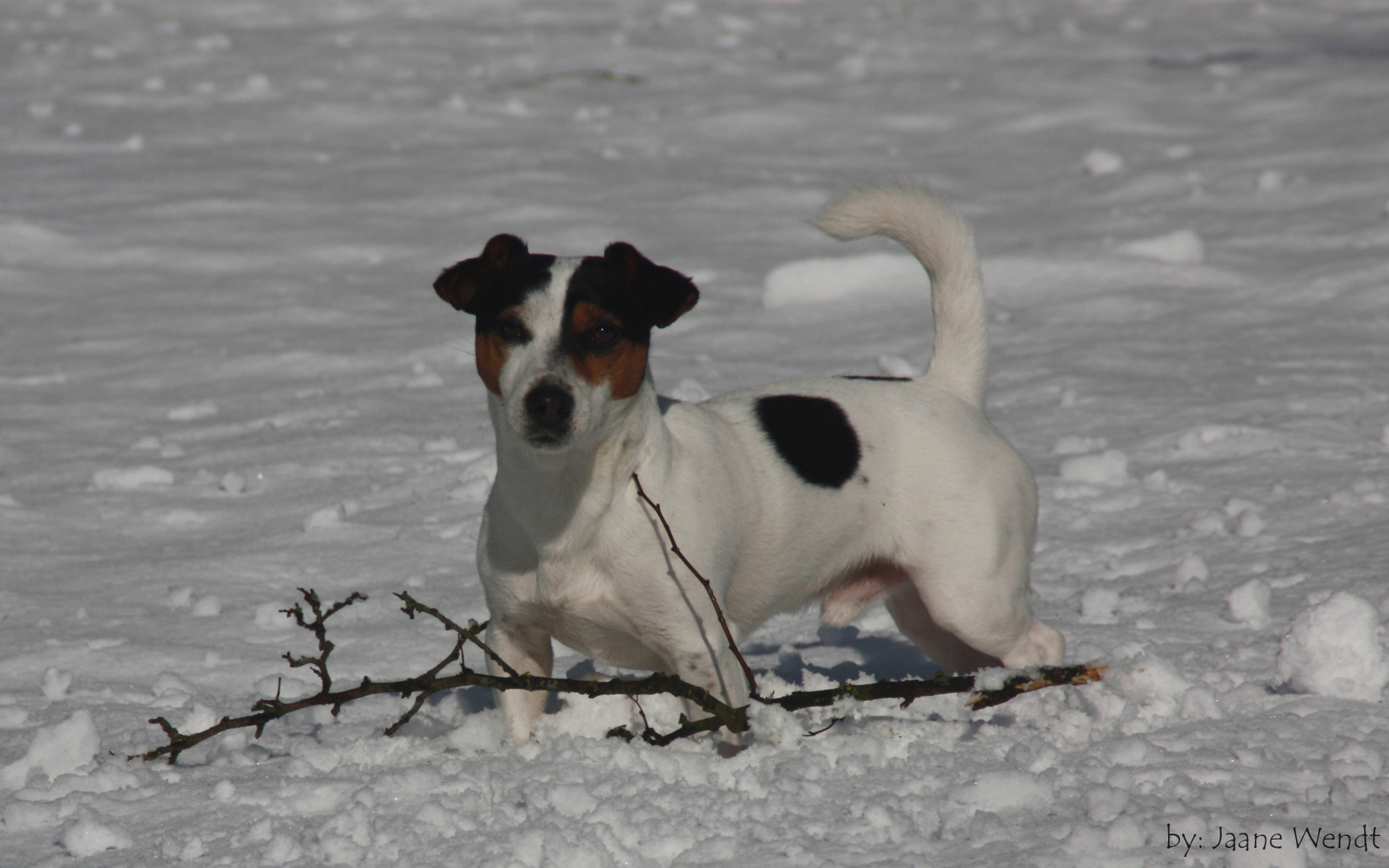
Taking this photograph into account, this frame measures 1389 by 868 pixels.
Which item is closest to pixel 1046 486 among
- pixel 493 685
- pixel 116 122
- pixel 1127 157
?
pixel 493 685

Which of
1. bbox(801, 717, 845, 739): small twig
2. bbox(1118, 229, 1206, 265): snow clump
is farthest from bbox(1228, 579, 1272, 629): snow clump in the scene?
bbox(1118, 229, 1206, 265): snow clump

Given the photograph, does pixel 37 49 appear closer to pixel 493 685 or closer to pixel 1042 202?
pixel 1042 202

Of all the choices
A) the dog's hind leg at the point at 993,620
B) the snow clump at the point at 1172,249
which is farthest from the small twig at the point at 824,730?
the snow clump at the point at 1172,249

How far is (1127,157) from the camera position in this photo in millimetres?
9008

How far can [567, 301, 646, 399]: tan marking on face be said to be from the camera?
2742 millimetres

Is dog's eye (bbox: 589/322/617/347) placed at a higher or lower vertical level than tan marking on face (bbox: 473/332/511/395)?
higher

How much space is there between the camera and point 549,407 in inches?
103

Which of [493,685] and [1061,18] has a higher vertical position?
[1061,18]

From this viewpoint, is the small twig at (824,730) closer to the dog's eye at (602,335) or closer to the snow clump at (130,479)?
the dog's eye at (602,335)

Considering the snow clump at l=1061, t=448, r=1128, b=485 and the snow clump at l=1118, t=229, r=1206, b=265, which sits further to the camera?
the snow clump at l=1118, t=229, r=1206, b=265

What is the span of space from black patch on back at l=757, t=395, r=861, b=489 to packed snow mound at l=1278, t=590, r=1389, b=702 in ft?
3.95

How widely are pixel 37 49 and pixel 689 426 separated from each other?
1074cm

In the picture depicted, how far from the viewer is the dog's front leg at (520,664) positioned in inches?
116

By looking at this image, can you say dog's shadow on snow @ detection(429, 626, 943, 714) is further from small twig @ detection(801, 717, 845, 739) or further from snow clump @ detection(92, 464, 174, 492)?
snow clump @ detection(92, 464, 174, 492)
